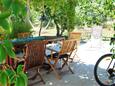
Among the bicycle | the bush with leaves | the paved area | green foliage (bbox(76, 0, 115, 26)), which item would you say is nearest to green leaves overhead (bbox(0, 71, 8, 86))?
the bush with leaves

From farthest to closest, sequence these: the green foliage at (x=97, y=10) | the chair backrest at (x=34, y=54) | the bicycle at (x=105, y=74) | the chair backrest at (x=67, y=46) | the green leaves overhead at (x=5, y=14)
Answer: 1. the chair backrest at (x=67, y=46)
2. the green foliage at (x=97, y=10)
3. the bicycle at (x=105, y=74)
4. the chair backrest at (x=34, y=54)
5. the green leaves overhead at (x=5, y=14)

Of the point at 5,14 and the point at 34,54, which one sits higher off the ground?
the point at 5,14

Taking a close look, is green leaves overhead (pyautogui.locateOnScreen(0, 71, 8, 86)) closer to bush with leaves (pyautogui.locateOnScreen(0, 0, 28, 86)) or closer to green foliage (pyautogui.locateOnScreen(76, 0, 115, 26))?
bush with leaves (pyautogui.locateOnScreen(0, 0, 28, 86))

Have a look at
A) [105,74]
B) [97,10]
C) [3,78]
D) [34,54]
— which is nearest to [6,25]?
[3,78]

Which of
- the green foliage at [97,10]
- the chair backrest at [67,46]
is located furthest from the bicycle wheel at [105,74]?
the green foliage at [97,10]

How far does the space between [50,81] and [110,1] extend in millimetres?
1865

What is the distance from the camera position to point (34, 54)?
13.8 ft

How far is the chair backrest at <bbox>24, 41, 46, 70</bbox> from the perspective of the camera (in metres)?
4.06

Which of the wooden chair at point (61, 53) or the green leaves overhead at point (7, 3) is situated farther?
the wooden chair at point (61, 53)

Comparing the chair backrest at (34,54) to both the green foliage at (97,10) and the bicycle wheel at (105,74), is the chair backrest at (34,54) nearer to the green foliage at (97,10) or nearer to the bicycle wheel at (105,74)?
the bicycle wheel at (105,74)

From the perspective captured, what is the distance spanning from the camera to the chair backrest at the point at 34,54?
13.3 ft

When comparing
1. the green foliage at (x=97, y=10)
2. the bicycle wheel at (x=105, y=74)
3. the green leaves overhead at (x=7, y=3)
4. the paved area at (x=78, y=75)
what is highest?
the green leaves overhead at (x=7, y=3)

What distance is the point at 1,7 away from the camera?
2.25ft

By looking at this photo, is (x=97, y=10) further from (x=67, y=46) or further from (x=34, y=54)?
(x=34, y=54)
